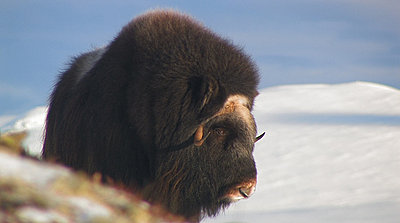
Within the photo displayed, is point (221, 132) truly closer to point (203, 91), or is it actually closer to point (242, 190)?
point (203, 91)

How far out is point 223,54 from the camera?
5680 mm

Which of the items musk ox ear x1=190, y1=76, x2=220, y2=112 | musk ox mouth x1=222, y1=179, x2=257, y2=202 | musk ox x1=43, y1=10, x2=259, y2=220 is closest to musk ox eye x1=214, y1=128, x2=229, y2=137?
musk ox x1=43, y1=10, x2=259, y2=220

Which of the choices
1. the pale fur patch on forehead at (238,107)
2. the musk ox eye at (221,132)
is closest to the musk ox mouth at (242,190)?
the musk ox eye at (221,132)

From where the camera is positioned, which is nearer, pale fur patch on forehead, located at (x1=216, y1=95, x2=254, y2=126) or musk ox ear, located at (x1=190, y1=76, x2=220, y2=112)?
musk ox ear, located at (x1=190, y1=76, x2=220, y2=112)

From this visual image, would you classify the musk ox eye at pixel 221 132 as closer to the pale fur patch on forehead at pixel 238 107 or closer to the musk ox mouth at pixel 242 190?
the pale fur patch on forehead at pixel 238 107

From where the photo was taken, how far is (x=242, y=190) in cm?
543

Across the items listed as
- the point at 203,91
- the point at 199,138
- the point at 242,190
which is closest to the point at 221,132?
the point at 199,138

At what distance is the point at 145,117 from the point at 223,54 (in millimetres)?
1009

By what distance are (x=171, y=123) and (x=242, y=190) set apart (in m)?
0.93

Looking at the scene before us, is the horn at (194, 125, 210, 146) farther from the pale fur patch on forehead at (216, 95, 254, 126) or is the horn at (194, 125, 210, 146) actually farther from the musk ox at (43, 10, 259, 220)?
the pale fur patch on forehead at (216, 95, 254, 126)

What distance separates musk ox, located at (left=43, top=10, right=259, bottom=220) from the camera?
5.42 metres

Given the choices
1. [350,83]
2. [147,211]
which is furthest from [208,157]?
[350,83]

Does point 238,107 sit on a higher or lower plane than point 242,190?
higher

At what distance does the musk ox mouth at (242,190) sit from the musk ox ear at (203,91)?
0.81m
